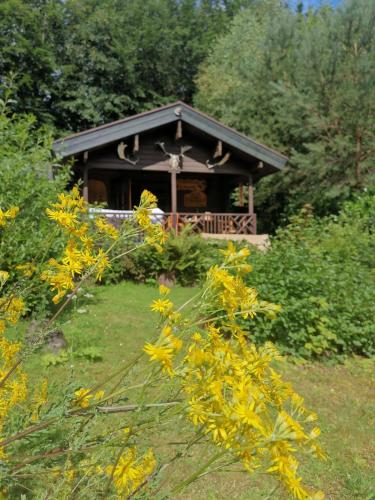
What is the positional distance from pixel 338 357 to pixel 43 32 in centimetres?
2425

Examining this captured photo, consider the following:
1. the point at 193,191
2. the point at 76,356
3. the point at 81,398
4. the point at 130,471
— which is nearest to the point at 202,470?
the point at 130,471

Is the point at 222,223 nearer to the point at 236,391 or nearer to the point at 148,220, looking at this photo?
the point at 148,220

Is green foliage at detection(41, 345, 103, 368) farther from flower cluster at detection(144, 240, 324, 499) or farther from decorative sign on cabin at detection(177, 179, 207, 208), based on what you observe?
decorative sign on cabin at detection(177, 179, 207, 208)

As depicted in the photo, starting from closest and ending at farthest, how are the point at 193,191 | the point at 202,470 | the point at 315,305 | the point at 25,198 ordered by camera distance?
1. the point at 202,470
2. the point at 25,198
3. the point at 315,305
4. the point at 193,191

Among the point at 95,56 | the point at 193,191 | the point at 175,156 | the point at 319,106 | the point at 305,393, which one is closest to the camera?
the point at 305,393

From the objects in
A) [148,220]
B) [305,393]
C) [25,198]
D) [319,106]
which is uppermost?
[319,106]

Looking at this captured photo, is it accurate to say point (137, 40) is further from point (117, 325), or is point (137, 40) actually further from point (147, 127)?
point (117, 325)

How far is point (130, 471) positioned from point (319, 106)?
1509 centimetres

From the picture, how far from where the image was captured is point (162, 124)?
11.3m

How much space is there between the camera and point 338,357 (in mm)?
4914

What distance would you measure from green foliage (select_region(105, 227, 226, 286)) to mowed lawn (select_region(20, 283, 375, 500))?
1.77 m

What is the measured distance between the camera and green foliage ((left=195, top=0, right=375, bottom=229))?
13.8 metres

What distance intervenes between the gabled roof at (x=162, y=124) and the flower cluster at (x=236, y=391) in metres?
9.75

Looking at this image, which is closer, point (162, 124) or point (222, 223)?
point (162, 124)
